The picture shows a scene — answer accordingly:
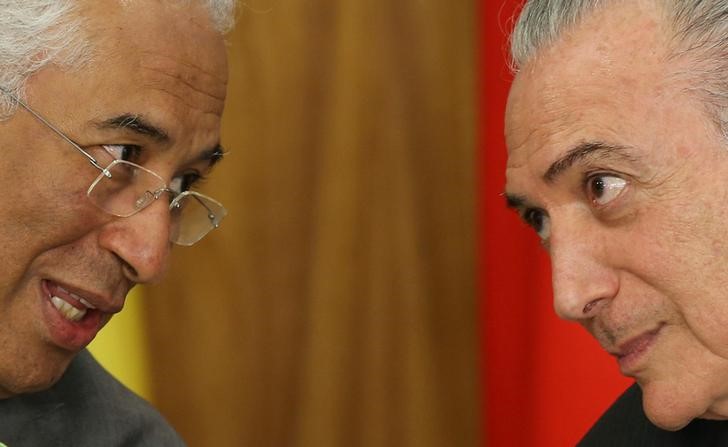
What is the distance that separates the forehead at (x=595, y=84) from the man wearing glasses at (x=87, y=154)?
491mm

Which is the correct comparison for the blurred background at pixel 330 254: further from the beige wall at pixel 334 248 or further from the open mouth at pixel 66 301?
the open mouth at pixel 66 301

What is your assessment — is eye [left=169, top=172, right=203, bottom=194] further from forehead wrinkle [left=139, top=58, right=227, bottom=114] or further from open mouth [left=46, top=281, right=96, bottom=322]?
open mouth [left=46, top=281, right=96, bottom=322]

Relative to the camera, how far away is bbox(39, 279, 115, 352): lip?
1578 mm

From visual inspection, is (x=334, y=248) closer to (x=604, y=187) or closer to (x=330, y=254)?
(x=330, y=254)

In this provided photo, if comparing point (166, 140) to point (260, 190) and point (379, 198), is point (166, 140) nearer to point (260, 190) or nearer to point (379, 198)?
point (260, 190)

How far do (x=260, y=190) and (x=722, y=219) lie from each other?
1.33 meters

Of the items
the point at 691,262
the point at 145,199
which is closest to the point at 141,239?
the point at 145,199

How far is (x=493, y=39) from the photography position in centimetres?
268

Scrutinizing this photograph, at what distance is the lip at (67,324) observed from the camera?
158cm

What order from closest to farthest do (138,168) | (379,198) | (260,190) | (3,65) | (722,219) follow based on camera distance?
(722,219) < (3,65) < (138,168) < (260,190) < (379,198)

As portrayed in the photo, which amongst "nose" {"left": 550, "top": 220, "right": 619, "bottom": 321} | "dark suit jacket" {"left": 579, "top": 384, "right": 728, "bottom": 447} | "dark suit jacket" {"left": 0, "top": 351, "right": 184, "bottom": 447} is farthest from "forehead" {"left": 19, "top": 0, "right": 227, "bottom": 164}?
"dark suit jacket" {"left": 579, "top": 384, "right": 728, "bottom": 447}

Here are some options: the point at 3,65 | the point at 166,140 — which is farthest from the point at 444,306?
the point at 3,65

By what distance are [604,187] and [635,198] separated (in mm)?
41

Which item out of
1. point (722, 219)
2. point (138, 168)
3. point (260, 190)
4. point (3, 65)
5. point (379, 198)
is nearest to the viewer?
point (722, 219)
